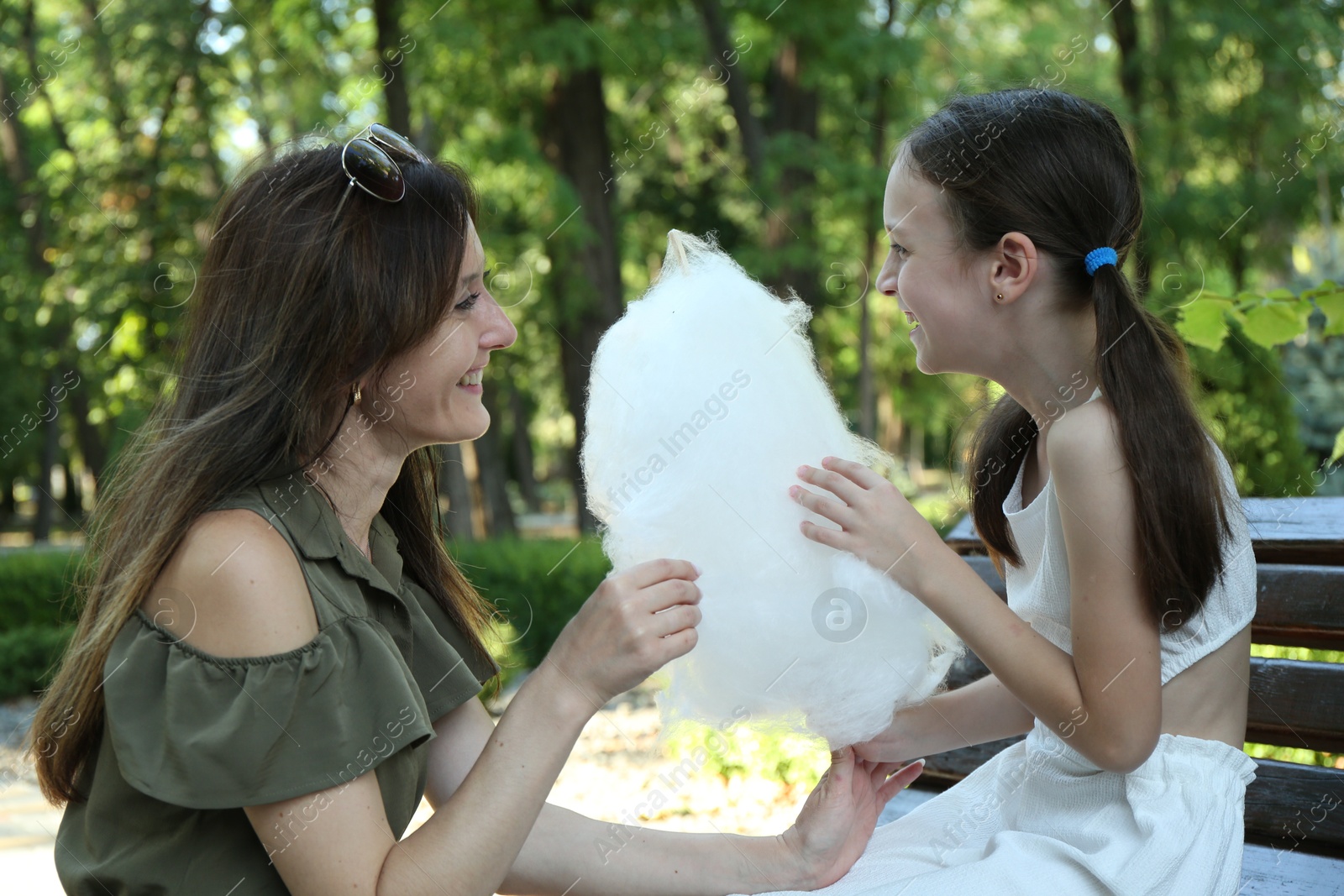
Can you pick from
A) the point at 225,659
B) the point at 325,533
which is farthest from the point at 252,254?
the point at 225,659

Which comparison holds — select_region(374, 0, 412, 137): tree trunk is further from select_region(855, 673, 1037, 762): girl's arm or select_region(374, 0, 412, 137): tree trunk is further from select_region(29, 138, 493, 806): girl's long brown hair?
select_region(855, 673, 1037, 762): girl's arm

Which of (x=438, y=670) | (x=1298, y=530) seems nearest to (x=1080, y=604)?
(x=1298, y=530)

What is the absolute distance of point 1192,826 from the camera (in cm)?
160

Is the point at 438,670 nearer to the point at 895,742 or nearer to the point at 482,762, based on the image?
the point at 482,762

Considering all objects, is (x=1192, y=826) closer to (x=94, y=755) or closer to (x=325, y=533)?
(x=325, y=533)

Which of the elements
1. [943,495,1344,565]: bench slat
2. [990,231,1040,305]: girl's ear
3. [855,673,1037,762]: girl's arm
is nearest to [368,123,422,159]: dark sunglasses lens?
[990,231,1040,305]: girl's ear

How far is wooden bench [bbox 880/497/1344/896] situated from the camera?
2.04 m

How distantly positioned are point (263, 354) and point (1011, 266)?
3.94 ft

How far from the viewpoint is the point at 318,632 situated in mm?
1464

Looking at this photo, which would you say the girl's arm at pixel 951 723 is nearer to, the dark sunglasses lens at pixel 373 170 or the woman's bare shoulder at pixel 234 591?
the woman's bare shoulder at pixel 234 591

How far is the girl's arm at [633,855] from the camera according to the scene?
1767 millimetres

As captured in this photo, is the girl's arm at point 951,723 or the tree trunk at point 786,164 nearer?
the girl's arm at point 951,723

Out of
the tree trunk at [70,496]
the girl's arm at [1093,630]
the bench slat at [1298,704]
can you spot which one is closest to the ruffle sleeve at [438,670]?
the girl's arm at [1093,630]

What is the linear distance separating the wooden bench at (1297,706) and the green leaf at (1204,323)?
46cm
